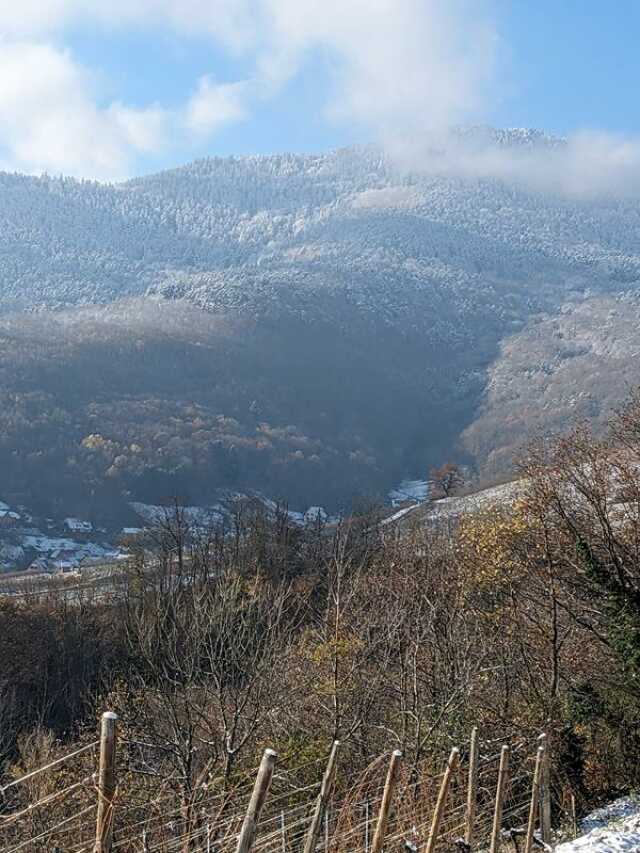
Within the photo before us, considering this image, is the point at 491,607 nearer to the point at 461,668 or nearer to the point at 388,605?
the point at 388,605

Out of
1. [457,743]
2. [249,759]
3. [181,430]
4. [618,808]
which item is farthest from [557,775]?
[181,430]

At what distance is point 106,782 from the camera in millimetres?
5160

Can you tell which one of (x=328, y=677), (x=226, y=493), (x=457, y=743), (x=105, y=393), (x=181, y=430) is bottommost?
(x=457, y=743)

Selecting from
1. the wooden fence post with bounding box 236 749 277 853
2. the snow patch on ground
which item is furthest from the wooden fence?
the snow patch on ground

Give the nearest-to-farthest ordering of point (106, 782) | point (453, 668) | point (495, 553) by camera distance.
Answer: point (106, 782) < point (453, 668) < point (495, 553)

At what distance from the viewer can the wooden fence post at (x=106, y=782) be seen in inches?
199

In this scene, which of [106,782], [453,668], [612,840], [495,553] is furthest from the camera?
[495,553]

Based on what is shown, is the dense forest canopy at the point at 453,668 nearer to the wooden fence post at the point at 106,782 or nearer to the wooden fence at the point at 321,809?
the wooden fence at the point at 321,809

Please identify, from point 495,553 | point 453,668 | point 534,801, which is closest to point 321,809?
point 534,801

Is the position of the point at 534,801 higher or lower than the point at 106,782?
lower

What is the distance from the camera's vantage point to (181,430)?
189 meters

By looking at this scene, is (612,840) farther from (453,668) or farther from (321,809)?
(453,668)

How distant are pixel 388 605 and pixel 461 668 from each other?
206 inches

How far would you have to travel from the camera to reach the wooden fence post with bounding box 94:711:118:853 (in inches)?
199
